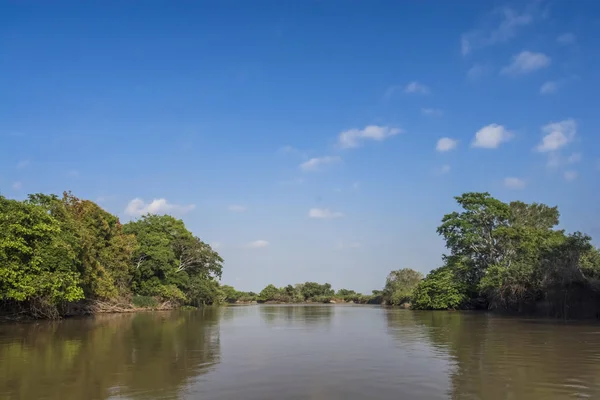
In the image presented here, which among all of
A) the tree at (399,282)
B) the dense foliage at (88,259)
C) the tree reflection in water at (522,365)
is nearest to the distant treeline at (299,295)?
the tree at (399,282)

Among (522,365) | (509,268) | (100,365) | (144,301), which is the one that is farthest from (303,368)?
(144,301)

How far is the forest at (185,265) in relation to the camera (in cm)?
2469

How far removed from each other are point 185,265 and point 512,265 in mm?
40193

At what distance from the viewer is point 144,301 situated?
46.1m

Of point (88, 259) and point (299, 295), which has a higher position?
point (88, 259)

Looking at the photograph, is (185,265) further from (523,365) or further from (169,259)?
(523,365)

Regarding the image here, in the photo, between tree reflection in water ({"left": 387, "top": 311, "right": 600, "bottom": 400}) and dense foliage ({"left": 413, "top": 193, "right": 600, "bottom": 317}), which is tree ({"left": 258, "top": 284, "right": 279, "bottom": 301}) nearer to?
dense foliage ({"left": 413, "top": 193, "right": 600, "bottom": 317})

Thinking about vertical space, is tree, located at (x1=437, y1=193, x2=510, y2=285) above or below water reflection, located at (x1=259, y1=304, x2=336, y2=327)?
above

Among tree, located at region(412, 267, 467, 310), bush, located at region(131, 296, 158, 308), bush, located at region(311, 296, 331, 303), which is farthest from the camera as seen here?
bush, located at region(311, 296, 331, 303)

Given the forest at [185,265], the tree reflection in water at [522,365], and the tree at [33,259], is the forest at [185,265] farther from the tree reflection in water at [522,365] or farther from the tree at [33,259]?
the tree reflection in water at [522,365]

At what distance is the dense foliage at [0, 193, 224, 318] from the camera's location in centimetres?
2373

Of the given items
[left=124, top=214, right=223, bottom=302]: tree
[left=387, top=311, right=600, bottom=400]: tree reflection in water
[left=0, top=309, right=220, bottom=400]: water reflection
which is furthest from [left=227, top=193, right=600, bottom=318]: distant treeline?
[left=124, top=214, right=223, bottom=302]: tree

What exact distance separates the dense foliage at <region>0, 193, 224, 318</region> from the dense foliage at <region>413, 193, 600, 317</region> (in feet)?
95.2

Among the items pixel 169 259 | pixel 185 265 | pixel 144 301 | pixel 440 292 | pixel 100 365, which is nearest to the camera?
pixel 100 365
